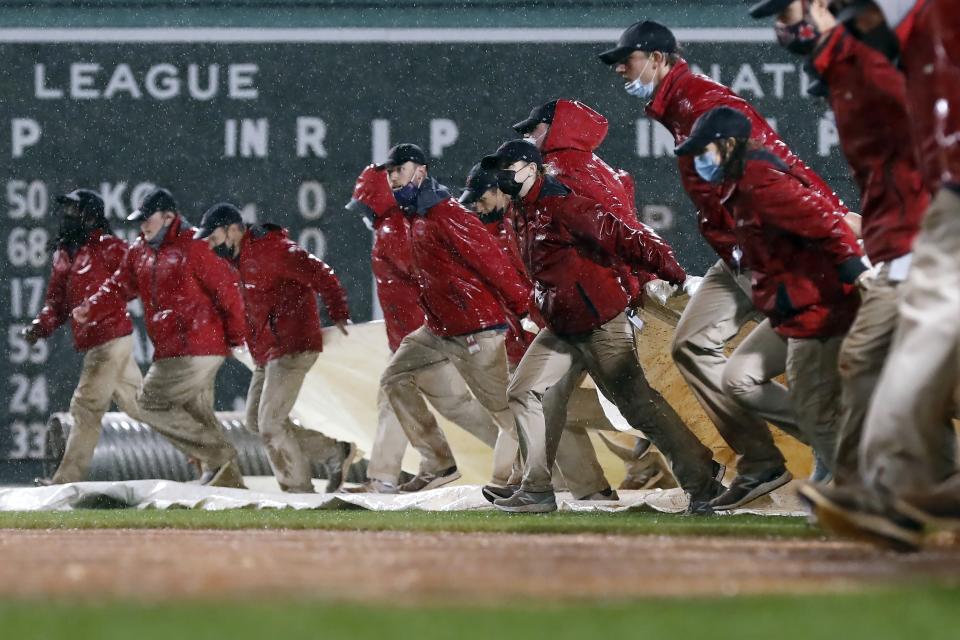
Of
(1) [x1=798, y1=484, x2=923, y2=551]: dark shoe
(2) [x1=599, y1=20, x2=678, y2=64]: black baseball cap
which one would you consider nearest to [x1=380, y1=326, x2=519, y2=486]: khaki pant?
(2) [x1=599, y1=20, x2=678, y2=64]: black baseball cap

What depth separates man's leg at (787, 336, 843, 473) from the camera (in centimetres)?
690

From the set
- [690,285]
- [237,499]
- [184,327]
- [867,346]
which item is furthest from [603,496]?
[867,346]

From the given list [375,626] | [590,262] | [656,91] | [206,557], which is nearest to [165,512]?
[590,262]

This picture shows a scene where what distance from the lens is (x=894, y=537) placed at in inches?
178

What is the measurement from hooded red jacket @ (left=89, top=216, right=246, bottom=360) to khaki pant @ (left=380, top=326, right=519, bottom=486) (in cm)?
138

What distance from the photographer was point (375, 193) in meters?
12.0

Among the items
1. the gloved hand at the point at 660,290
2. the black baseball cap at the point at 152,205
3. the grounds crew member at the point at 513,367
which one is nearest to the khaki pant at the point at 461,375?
the grounds crew member at the point at 513,367

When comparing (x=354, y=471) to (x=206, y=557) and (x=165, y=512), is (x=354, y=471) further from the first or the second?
(x=206, y=557)

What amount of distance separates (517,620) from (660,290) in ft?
20.2

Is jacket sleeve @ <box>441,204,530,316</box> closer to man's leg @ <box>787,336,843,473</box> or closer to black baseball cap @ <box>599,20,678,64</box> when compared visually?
black baseball cap @ <box>599,20,678,64</box>

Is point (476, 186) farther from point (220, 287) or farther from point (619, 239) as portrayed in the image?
point (220, 287)

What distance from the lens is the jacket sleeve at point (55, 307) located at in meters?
12.5

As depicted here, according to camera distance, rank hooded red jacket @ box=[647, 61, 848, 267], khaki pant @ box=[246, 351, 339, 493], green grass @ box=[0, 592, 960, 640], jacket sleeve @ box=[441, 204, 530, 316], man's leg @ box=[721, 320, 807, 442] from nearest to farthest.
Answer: green grass @ box=[0, 592, 960, 640] → man's leg @ box=[721, 320, 807, 442] → hooded red jacket @ box=[647, 61, 848, 267] → jacket sleeve @ box=[441, 204, 530, 316] → khaki pant @ box=[246, 351, 339, 493]

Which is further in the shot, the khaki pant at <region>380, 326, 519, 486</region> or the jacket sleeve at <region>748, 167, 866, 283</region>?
the khaki pant at <region>380, 326, 519, 486</region>
